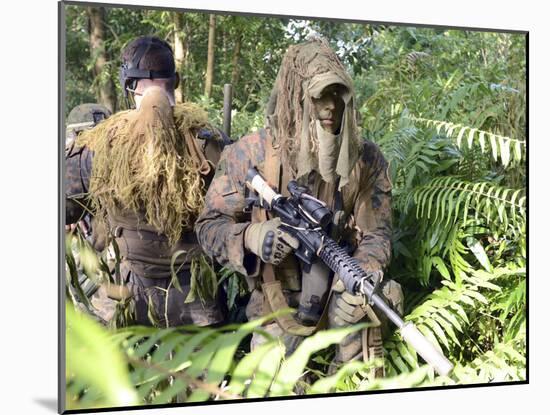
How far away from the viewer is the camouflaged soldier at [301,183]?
2891 mm

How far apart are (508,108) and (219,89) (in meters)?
1.28

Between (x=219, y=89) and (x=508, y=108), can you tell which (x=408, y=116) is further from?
(x=219, y=89)

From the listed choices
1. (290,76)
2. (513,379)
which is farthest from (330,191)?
(513,379)

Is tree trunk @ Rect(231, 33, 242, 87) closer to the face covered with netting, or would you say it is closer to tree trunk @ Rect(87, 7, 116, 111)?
the face covered with netting

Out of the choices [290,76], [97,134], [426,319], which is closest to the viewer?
[97,134]

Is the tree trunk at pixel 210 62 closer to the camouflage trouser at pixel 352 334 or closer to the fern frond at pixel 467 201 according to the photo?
the camouflage trouser at pixel 352 334

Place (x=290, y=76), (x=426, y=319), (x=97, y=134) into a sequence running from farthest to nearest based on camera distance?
(x=426, y=319)
(x=290, y=76)
(x=97, y=134)

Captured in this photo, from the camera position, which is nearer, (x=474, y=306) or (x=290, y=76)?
(x=290, y=76)

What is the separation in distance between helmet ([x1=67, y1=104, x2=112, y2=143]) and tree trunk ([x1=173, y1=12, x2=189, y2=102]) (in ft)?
0.90

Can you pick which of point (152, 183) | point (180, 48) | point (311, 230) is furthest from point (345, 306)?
point (180, 48)

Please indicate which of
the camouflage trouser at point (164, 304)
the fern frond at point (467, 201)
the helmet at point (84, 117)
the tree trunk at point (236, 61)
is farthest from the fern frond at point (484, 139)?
the helmet at point (84, 117)

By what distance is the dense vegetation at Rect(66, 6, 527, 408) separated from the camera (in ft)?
9.54

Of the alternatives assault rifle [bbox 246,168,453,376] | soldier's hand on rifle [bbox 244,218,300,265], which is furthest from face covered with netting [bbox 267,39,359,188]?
soldier's hand on rifle [bbox 244,218,300,265]

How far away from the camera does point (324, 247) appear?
9.60 ft
